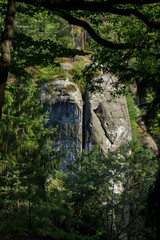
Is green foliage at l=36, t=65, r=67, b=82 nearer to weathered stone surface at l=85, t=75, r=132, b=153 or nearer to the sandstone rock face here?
the sandstone rock face

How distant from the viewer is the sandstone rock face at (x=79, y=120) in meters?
20.4

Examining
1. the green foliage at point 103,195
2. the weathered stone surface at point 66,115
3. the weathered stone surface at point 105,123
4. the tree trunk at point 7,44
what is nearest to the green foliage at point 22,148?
the green foliage at point 103,195

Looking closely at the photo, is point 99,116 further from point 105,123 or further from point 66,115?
point 66,115

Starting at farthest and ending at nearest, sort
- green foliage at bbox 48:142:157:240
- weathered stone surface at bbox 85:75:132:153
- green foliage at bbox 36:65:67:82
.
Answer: green foliage at bbox 36:65:67:82
weathered stone surface at bbox 85:75:132:153
green foliage at bbox 48:142:157:240

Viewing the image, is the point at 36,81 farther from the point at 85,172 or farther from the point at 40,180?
the point at 85,172

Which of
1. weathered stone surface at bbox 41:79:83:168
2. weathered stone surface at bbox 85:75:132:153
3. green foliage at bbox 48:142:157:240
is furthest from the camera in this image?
weathered stone surface at bbox 85:75:132:153

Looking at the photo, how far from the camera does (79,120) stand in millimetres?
20719

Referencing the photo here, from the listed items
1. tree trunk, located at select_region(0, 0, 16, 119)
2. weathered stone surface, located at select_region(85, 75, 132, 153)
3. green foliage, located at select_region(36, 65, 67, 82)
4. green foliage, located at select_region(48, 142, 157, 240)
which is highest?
green foliage, located at select_region(36, 65, 67, 82)

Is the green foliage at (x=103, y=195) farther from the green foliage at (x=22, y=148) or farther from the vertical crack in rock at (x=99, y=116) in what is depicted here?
the vertical crack in rock at (x=99, y=116)

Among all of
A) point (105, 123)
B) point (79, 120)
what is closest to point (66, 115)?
point (79, 120)

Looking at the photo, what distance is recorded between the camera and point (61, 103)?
68.2 feet

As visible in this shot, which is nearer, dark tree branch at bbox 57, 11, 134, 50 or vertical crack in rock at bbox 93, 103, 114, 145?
dark tree branch at bbox 57, 11, 134, 50

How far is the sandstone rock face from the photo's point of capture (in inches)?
802

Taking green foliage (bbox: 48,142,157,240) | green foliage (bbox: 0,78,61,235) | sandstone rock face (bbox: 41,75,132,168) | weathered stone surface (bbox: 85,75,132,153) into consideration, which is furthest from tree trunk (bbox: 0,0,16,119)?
weathered stone surface (bbox: 85,75,132,153)
